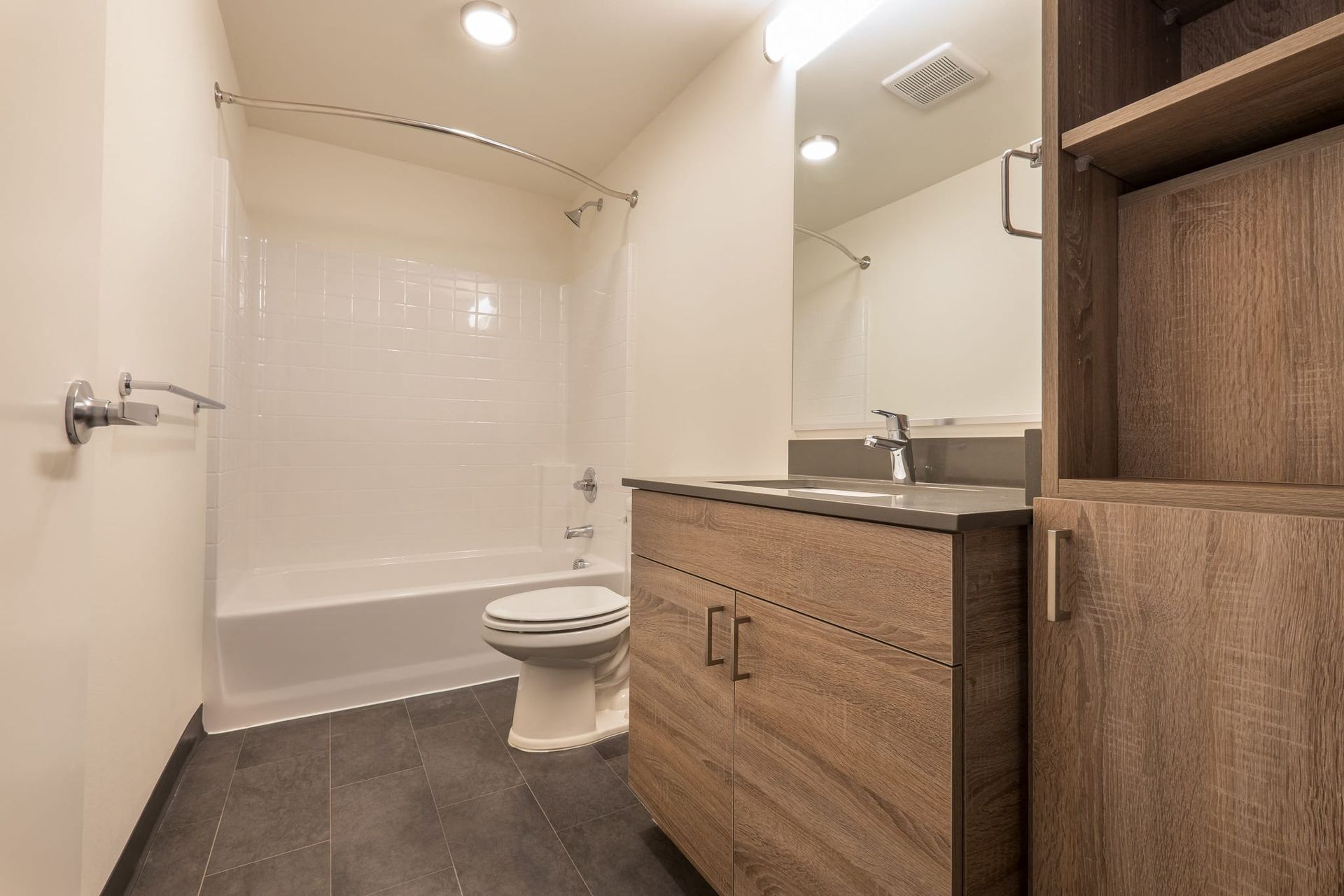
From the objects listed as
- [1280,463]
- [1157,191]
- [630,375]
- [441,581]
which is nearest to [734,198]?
[630,375]

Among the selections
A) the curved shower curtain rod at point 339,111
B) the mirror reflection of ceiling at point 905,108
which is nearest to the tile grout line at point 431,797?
the mirror reflection of ceiling at point 905,108

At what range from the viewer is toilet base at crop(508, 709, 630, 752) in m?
1.90

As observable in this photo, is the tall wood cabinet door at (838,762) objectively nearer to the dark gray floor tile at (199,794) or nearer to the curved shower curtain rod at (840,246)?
the curved shower curtain rod at (840,246)

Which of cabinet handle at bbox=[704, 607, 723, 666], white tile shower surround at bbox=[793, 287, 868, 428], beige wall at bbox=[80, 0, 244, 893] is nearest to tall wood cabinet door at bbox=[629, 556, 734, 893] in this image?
cabinet handle at bbox=[704, 607, 723, 666]

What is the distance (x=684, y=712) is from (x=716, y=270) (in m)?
1.51

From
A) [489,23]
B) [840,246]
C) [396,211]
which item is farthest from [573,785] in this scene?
[396,211]

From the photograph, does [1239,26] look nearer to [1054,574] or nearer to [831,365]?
[1054,574]

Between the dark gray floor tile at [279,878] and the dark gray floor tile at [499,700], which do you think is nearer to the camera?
the dark gray floor tile at [279,878]

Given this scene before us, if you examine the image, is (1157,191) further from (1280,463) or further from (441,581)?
(441,581)

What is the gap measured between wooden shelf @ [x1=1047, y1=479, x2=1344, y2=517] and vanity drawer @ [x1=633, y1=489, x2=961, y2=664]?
19cm

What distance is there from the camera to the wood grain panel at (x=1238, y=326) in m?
0.74

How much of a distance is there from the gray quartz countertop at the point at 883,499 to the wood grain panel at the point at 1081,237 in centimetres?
12

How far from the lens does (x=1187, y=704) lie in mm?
649

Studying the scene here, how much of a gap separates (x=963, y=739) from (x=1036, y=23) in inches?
52.5
